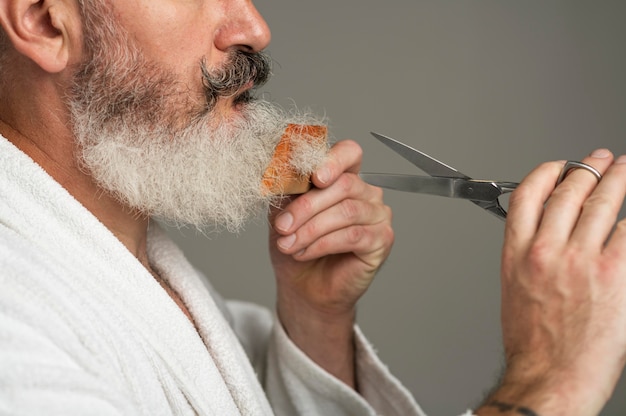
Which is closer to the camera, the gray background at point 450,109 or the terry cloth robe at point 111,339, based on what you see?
the terry cloth robe at point 111,339

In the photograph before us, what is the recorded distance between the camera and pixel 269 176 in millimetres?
1291

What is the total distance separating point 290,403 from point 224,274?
3.44 ft

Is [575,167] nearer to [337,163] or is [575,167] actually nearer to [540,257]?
[540,257]

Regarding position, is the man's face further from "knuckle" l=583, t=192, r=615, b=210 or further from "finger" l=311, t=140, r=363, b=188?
"knuckle" l=583, t=192, r=615, b=210

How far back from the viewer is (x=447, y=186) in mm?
1275

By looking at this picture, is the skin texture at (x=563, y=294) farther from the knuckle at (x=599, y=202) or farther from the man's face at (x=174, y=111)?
the man's face at (x=174, y=111)

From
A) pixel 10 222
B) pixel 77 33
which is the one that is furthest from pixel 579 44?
pixel 10 222

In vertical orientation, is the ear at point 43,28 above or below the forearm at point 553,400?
above

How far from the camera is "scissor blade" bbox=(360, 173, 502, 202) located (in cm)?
123

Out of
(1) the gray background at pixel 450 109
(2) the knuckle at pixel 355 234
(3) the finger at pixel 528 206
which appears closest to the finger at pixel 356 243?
(2) the knuckle at pixel 355 234

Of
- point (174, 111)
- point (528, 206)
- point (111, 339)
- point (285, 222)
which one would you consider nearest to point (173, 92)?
point (174, 111)

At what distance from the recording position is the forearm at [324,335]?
159 centimetres

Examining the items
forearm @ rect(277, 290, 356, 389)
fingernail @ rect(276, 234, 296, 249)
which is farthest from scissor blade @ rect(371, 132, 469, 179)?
forearm @ rect(277, 290, 356, 389)

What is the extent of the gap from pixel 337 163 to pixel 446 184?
8.0 inches
